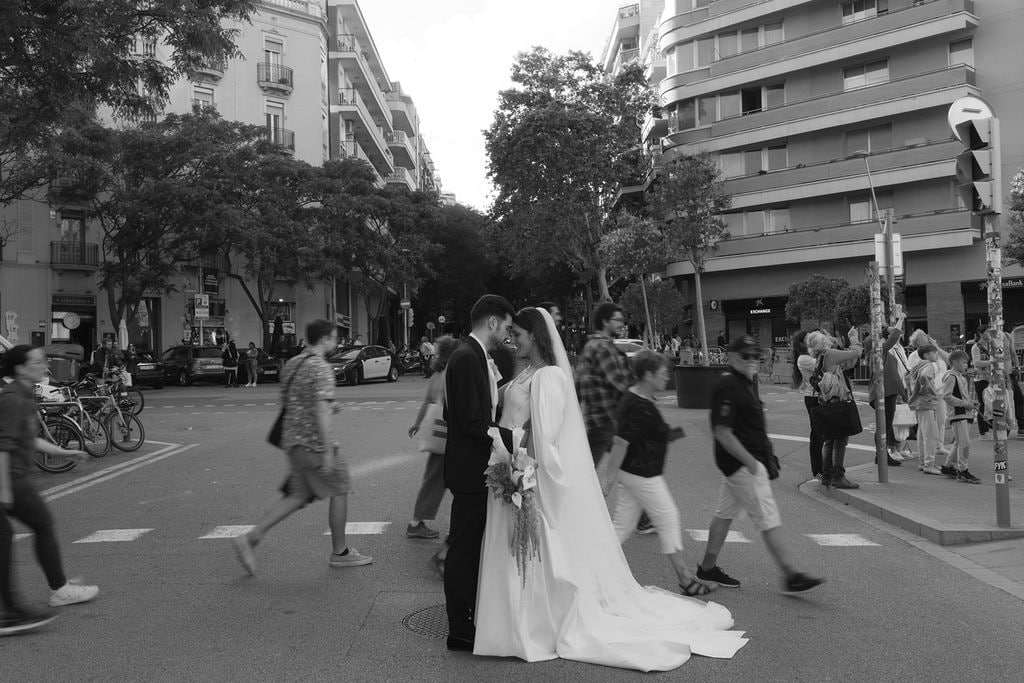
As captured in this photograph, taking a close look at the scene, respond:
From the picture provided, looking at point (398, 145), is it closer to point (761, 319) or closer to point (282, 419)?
point (761, 319)

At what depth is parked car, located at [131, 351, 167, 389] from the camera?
30.2 m

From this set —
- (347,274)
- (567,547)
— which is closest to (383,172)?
(347,274)

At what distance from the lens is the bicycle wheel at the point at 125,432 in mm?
13422

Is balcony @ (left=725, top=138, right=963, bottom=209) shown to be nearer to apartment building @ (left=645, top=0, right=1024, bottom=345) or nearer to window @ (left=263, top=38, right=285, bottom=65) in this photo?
apartment building @ (left=645, top=0, right=1024, bottom=345)

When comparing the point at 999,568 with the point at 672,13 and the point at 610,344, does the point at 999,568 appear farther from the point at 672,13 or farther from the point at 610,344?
the point at 672,13

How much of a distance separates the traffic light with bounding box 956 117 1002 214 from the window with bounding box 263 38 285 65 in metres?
42.2

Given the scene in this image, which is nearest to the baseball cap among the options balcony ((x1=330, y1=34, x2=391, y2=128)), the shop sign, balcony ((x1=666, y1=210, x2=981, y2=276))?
balcony ((x1=666, y1=210, x2=981, y2=276))

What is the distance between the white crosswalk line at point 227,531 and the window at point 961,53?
37628 millimetres

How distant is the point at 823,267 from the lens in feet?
135

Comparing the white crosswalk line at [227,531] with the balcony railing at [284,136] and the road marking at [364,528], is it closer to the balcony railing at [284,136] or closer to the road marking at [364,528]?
the road marking at [364,528]

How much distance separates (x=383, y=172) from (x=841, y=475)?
5270 cm

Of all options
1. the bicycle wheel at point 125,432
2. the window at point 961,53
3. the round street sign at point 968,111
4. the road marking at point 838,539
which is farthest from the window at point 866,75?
the road marking at point 838,539

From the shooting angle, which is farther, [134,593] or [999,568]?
[999,568]

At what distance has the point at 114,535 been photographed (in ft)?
25.0
